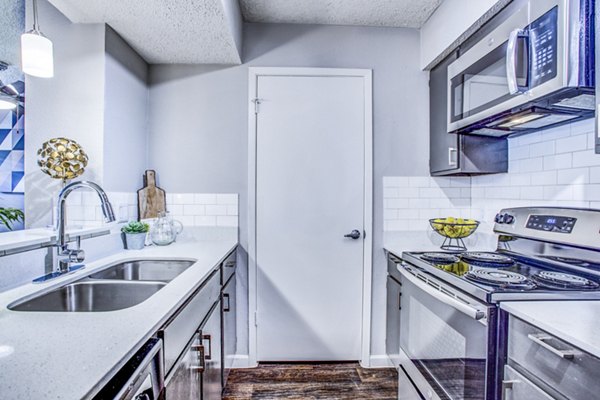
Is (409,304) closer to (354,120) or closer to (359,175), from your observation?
(359,175)

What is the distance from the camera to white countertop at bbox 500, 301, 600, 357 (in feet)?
2.58

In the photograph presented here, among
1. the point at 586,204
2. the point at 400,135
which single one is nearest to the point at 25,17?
the point at 400,135

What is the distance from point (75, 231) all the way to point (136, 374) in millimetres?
1076

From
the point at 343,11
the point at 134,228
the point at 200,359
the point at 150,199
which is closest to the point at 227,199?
the point at 150,199

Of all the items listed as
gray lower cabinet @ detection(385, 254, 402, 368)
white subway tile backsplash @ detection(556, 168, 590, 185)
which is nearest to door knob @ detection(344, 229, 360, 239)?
gray lower cabinet @ detection(385, 254, 402, 368)

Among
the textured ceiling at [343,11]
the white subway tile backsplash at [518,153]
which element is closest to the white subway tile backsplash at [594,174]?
the white subway tile backsplash at [518,153]

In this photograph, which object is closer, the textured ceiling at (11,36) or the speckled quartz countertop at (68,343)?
the speckled quartz countertop at (68,343)

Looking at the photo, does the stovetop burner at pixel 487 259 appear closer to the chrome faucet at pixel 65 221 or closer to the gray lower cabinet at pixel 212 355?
the gray lower cabinet at pixel 212 355

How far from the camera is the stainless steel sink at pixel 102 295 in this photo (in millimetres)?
1262

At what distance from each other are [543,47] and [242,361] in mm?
2350

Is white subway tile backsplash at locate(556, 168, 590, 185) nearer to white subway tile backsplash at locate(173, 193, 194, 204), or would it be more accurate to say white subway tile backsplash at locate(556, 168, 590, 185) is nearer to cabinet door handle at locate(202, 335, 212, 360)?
cabinet door handle at locate(202, 335, 212, 360)

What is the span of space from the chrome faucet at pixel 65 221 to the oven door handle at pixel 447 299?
4.42 ft

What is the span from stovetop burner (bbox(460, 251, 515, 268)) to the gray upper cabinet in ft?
1.76

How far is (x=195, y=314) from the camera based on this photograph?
4.17 ft
